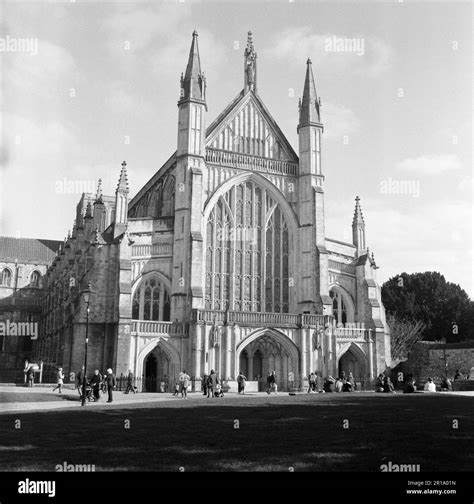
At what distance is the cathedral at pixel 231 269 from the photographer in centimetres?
3962

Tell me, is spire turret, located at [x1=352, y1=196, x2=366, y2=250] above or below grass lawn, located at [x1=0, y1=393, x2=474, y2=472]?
above

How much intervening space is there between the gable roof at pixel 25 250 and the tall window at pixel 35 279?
1.87m

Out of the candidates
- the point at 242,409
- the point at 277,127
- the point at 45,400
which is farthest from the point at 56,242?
the point at 242,409

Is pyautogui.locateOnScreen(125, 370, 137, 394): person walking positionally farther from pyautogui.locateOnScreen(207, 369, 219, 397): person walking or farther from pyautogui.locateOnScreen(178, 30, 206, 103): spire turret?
pyautogui.locateOnScreen(178, 30, 206, 103): spire turret

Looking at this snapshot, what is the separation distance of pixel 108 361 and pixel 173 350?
14.1ft

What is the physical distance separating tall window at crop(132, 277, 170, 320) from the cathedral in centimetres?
9

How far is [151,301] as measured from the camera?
139 ft

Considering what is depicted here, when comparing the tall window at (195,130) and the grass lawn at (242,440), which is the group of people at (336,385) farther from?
the tall window at (195,130)

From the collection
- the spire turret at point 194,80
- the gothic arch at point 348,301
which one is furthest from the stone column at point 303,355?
the spire turret at point 194,80

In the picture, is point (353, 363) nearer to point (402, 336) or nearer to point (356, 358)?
point (356, 358)

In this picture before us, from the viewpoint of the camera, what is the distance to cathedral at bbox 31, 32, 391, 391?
39625 mm

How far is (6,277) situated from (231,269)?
5031 cm

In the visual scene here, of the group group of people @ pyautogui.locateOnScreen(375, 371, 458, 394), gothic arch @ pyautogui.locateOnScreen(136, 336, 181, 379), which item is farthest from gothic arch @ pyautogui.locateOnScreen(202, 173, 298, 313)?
group of people @ pyautogui.locateOnScreen(375, 371, 458, 394)

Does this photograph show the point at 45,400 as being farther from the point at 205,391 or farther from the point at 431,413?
the point at 431,413
